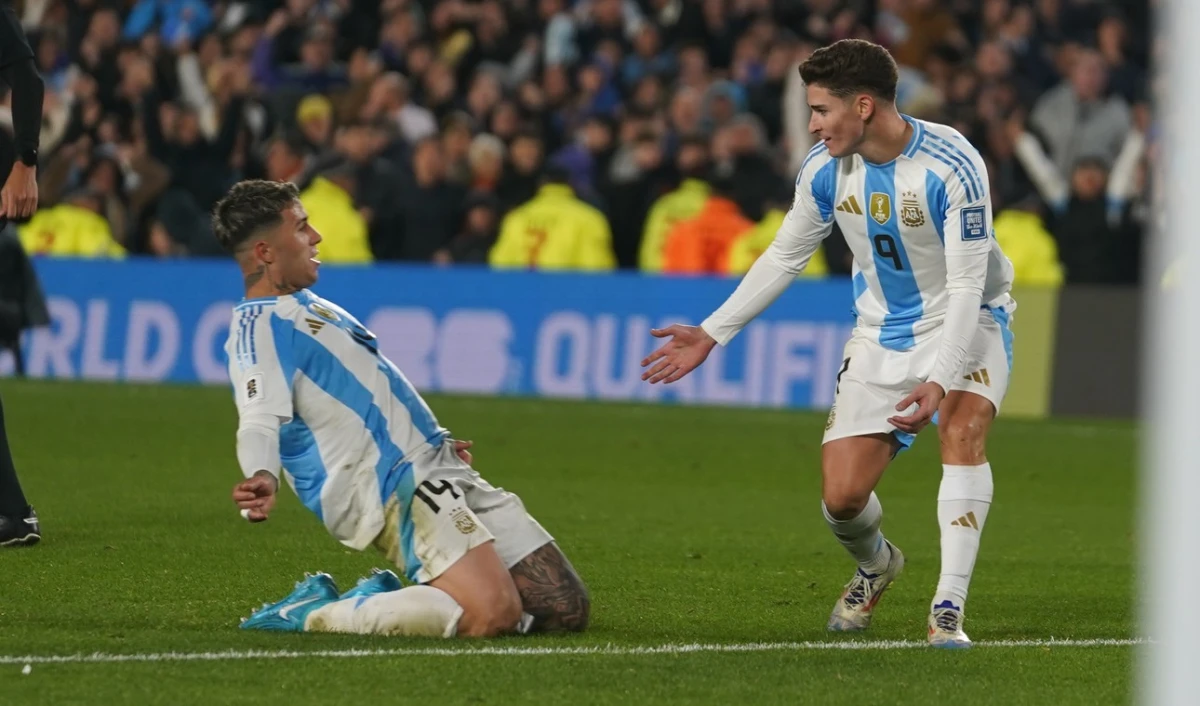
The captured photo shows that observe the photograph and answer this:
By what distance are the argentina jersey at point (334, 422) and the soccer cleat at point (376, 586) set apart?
0.10m

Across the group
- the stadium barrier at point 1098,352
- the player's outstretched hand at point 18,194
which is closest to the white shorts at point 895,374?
the player's outstretched hand at point 18,194

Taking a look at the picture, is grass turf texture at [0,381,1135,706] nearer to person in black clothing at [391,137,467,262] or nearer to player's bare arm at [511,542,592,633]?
player's bare arm at [511,542,592,633]

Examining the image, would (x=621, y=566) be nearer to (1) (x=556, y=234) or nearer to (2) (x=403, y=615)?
(2) (x=403, y=615)

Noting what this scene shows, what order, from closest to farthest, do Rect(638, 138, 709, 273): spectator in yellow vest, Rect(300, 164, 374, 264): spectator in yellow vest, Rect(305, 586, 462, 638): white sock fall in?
Rect(305, 586, 462, 638): white sock < Rect(638, 138, 709, 273): spectator in yellow vest < Rect(300, 164, 374, 264): spectator in yellow vest

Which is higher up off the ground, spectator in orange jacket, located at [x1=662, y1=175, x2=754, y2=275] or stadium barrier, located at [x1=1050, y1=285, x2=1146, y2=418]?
spectator in orange jacket, located at [x1=662, y1=175, x2=754, y2=275]

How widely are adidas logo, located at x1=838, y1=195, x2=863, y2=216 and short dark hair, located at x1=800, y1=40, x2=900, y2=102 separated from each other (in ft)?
1.13

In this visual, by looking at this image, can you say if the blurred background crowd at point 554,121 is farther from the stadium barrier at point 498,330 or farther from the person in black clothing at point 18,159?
the person in black clothing at point 18,159

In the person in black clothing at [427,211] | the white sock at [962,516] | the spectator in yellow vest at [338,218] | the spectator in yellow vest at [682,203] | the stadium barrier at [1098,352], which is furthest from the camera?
the person in black clothing at [427,211]

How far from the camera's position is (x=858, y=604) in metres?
5.60

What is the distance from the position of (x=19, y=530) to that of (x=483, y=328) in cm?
875

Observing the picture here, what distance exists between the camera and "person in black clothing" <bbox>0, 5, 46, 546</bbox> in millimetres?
6676

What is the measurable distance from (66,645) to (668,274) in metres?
10.6

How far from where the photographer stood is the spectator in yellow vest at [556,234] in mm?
16266

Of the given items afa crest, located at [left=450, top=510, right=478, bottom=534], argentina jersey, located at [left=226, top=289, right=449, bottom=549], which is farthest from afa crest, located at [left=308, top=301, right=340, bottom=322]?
afa crest, located at [left=450, top=510, right=478, bottom=534]
